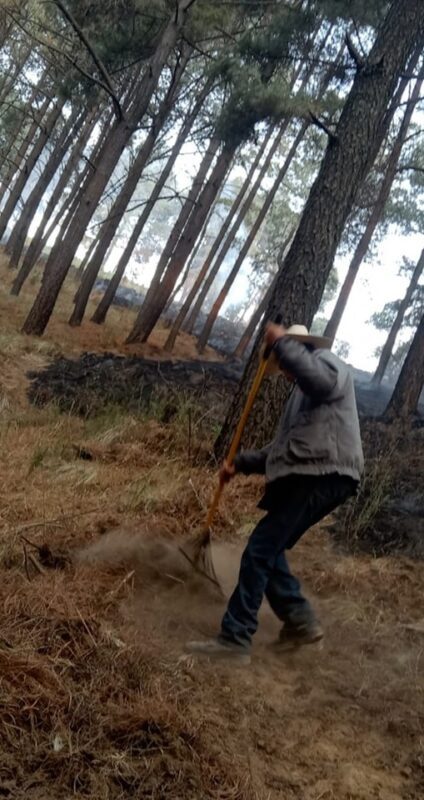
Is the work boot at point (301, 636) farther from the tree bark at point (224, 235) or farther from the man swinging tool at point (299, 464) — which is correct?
the tree bark at point (224, 235)

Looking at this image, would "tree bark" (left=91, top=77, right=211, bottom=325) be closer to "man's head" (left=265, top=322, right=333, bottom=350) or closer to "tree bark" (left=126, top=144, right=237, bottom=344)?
"tree bark" (left=126, top=144, right=237, bottom=344)

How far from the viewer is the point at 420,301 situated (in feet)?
89.0

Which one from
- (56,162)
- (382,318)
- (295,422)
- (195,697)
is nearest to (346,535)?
(295,422)

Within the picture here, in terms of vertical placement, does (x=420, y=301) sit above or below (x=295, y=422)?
above

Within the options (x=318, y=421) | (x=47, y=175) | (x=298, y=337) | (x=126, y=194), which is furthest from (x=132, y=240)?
(x=318, y=421)

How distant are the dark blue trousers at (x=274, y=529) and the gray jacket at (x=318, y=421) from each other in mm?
85

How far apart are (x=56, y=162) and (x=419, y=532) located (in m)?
18.2

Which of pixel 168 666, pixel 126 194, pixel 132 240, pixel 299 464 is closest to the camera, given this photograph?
pixel 168 666

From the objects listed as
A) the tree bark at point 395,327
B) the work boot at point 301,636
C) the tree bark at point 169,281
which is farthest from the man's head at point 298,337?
the tree bark at point 395,327

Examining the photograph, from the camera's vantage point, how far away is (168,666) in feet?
10.4

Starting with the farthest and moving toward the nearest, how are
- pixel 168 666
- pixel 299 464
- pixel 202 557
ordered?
pixel 202 557, pixel 299 464, pixel 168 666

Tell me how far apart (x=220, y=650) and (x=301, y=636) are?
619 millimetres

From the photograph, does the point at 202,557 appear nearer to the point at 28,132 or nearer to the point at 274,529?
the point at 274,529

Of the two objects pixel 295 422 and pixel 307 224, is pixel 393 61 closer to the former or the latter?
pixel 307 224
